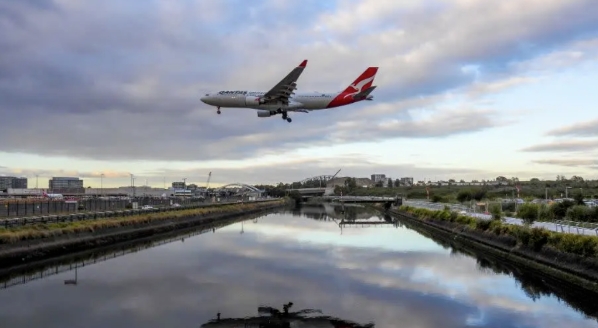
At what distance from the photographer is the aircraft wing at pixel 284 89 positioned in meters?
37.8

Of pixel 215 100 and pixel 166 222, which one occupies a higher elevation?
pixel 215 100

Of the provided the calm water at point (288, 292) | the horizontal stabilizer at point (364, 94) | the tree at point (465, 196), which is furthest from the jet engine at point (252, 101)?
the tree at point (465, 196)

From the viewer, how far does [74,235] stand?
40.8 meters

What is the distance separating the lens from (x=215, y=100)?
144 feet

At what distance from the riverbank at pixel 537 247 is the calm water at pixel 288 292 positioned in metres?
1.48

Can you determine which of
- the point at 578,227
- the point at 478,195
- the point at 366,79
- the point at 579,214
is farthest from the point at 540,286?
the point at 478,195

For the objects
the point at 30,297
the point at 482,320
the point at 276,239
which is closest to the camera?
the point at 482,320

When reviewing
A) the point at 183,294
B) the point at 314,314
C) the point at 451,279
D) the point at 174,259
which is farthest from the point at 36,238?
the point at 451,279

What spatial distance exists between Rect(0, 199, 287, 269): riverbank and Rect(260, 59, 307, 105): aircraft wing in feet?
58.4

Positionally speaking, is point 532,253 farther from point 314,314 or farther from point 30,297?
point 30,297

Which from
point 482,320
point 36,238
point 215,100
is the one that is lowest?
point 482,320

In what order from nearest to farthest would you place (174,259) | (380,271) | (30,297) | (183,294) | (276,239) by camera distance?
(30,297) → (183,294) → (380,271) → (174,259) → (276,239)

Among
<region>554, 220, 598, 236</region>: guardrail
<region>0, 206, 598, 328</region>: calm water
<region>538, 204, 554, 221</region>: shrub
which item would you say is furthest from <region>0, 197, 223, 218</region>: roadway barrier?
<region>538, 204, 554, 221</region>: shrub

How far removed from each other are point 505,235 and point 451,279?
405 inches
